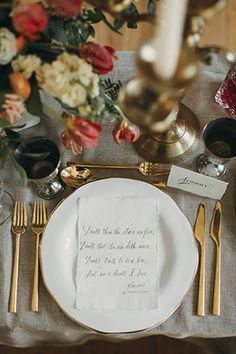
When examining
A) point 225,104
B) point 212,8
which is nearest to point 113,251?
point 225,104

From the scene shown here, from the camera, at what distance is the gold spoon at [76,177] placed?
3.01 feet

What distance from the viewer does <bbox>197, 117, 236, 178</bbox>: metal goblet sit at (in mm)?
891

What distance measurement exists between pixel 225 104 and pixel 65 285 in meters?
0.45

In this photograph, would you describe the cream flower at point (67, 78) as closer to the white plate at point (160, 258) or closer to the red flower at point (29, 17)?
the red flower at point (29, 17)

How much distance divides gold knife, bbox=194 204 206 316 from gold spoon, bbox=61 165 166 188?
0.28 feet

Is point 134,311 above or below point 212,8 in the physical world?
below

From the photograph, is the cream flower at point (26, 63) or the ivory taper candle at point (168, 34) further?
the cream flower at point (26, 63)

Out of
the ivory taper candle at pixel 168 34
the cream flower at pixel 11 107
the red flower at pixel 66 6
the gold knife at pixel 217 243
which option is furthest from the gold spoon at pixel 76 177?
the ivory taper candle at pixel 168 34

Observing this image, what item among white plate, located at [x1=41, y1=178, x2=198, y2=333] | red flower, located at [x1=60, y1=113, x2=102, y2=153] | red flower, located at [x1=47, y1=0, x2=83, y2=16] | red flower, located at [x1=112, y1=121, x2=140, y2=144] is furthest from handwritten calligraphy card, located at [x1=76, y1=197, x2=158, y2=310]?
red flower, located at [x1=47, y1=0, x2=83, y2=16]

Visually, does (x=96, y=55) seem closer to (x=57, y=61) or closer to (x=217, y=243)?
(x=57, y=61)

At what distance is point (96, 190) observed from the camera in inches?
35.5

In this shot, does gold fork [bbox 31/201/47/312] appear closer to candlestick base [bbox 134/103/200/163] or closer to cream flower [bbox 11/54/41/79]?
candlestick base [bbox 134/103/200/163]

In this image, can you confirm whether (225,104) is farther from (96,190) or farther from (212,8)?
(212,8)

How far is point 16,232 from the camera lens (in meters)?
0.90
